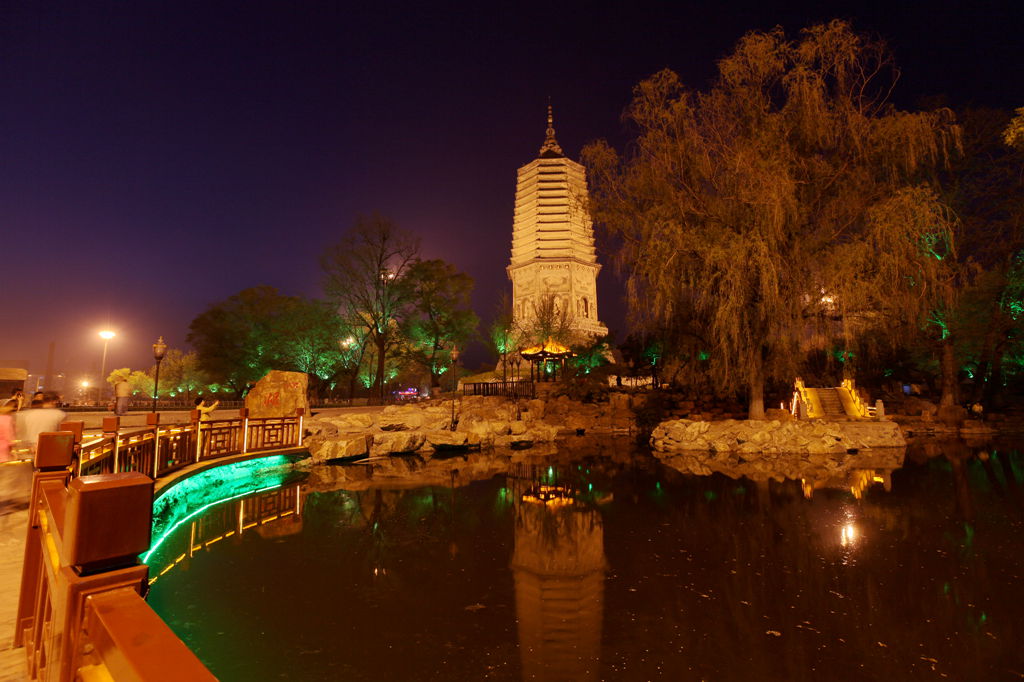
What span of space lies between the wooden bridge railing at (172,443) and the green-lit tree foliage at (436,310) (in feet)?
57.7

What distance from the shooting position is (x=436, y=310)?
31.8 meters

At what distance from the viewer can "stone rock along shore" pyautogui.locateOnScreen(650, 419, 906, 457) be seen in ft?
49.4

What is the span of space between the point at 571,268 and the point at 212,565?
46.9 metres

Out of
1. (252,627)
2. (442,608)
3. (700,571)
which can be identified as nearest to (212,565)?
(252,627)

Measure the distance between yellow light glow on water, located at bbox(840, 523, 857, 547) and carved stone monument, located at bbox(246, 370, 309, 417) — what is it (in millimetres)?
14771

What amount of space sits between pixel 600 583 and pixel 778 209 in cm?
1339

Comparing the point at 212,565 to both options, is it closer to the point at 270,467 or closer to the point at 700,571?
the point at 700,571

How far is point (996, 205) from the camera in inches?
872

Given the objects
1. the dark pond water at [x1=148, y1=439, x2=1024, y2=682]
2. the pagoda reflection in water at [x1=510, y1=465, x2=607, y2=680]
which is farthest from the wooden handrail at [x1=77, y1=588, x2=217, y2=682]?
the pagoda reflection in water at [x1=510, y1=465, x2=607, y2=680]

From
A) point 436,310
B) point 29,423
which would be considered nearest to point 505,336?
point 436,310

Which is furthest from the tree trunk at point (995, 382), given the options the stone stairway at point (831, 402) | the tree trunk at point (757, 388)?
the tree trunk at point (757, 388)

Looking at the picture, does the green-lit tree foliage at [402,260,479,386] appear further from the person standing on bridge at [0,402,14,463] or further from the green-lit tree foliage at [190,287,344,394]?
the person standing on bridge at [0,402,14,463]

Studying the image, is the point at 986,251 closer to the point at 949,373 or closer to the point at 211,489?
the point at 949,373

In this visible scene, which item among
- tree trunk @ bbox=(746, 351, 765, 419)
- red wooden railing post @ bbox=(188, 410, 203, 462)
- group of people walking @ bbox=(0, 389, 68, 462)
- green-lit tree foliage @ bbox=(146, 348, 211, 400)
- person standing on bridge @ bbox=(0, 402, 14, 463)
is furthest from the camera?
green-lit tree foliage @ bbox=(146, 348, 211, 400)
